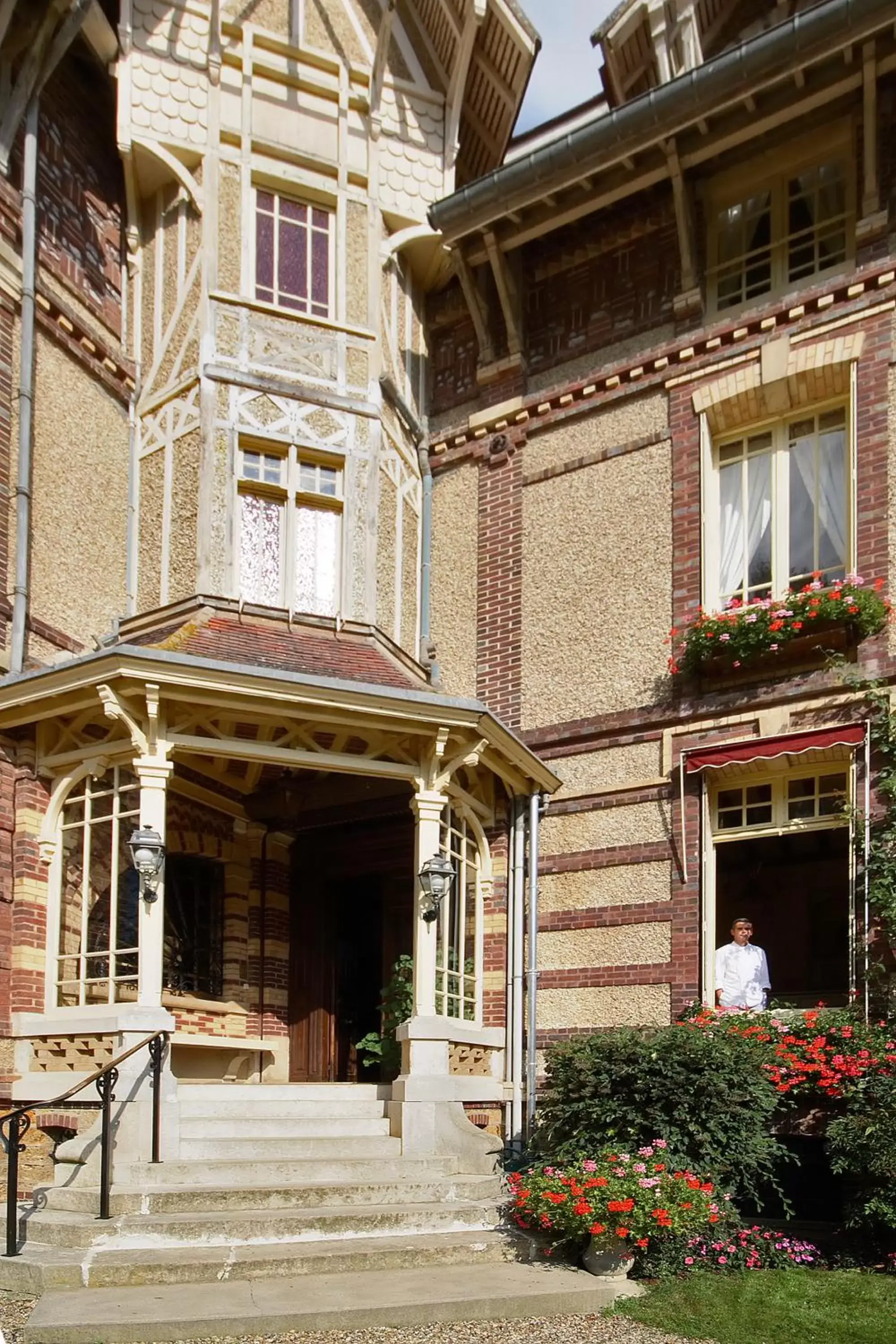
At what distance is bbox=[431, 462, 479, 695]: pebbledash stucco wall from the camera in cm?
1243

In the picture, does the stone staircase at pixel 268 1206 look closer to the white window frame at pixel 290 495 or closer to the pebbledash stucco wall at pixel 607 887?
the pebbledash stucco wall at pixel 607 887

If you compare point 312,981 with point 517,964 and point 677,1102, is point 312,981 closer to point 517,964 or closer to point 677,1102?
point 517,964

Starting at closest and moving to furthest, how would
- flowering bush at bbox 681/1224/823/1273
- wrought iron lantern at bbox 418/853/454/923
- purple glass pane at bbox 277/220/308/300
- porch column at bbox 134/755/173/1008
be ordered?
flowering bush at bbox 681/1224/823/1273 < porch column at bbox 134/755/173/1008 < wrought iron lantern at bbox 418/853/454/923 < purple glass pane at bbox 277/220/308/300

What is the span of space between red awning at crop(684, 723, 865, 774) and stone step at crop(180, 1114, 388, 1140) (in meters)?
3.63

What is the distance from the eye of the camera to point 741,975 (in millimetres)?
9953

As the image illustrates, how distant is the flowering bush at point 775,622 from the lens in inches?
387

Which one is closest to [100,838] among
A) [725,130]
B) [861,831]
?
[861,831]

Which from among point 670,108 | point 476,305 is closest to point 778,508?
point 670,108

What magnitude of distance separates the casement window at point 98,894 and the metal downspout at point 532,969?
3.15 metres

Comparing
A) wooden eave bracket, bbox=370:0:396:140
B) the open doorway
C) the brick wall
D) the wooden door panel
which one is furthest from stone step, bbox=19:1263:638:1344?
wooden eave bracket, bbox=370:0:396:140

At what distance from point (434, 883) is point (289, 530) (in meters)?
3.90

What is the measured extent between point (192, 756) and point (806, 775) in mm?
4954

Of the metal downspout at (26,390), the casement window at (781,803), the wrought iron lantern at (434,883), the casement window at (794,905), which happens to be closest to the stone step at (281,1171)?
the wrought iron lantern at (434,883)

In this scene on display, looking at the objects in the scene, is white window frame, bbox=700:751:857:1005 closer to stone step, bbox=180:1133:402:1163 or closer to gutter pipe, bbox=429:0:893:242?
stone step, bbox=180:1133:402:1163
